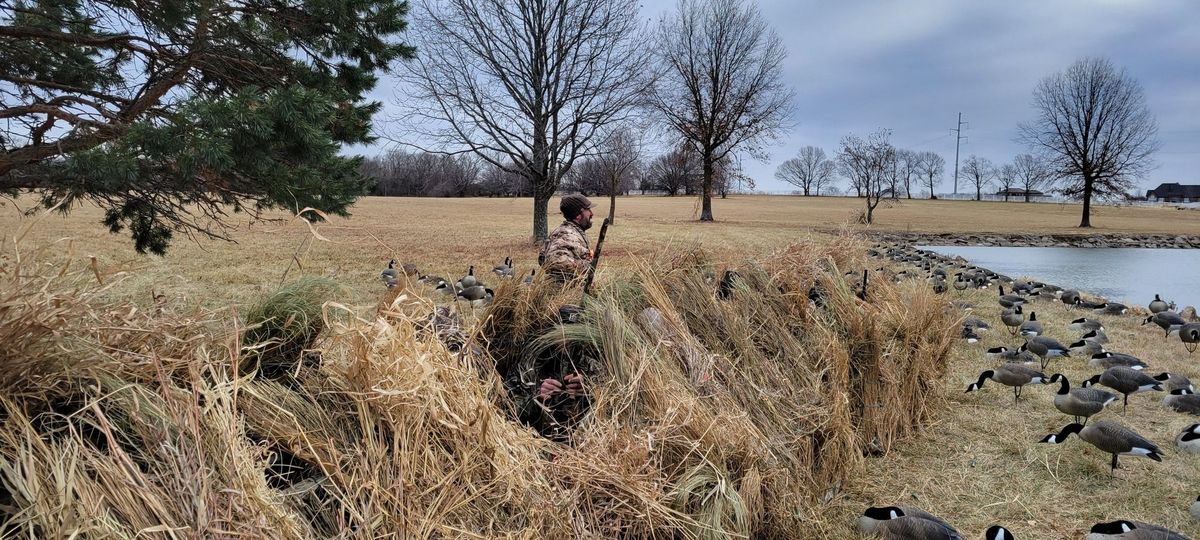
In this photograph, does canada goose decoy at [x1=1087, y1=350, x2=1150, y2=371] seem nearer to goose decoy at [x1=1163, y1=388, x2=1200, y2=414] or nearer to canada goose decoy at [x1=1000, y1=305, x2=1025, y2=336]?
goose decoy at [x1=1163, y1=388, x2=1200, y2=414]

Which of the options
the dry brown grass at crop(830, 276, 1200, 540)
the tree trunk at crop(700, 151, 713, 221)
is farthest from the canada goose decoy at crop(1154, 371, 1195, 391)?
the tree trunk at crop(700, 151, 713, 221)

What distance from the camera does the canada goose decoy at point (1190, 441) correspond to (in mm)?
4766

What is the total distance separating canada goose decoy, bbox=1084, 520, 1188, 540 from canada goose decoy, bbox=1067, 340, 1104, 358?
498 cm

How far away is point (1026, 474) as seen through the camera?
4.43 meters

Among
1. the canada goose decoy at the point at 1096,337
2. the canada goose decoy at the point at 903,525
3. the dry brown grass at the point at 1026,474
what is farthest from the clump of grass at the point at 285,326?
the canada goose decoy at the point at 1096,337

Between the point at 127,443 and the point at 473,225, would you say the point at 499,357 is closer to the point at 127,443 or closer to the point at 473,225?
the point at 127,443

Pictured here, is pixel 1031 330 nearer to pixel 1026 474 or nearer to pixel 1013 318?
pixel 1013 318

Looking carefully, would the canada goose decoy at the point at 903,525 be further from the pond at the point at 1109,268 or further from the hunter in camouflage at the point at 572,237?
the pond at the point at 1109,268

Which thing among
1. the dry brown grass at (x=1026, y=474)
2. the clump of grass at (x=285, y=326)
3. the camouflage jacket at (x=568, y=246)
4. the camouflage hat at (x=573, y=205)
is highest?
the camouflage hat at (x=573, y=205)

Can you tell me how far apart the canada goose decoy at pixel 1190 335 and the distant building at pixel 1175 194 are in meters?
115

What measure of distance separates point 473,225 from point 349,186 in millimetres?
22055

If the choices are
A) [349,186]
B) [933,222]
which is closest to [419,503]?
[349,186]

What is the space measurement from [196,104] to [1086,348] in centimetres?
999

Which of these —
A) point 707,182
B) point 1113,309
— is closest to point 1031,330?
point 1113,309
